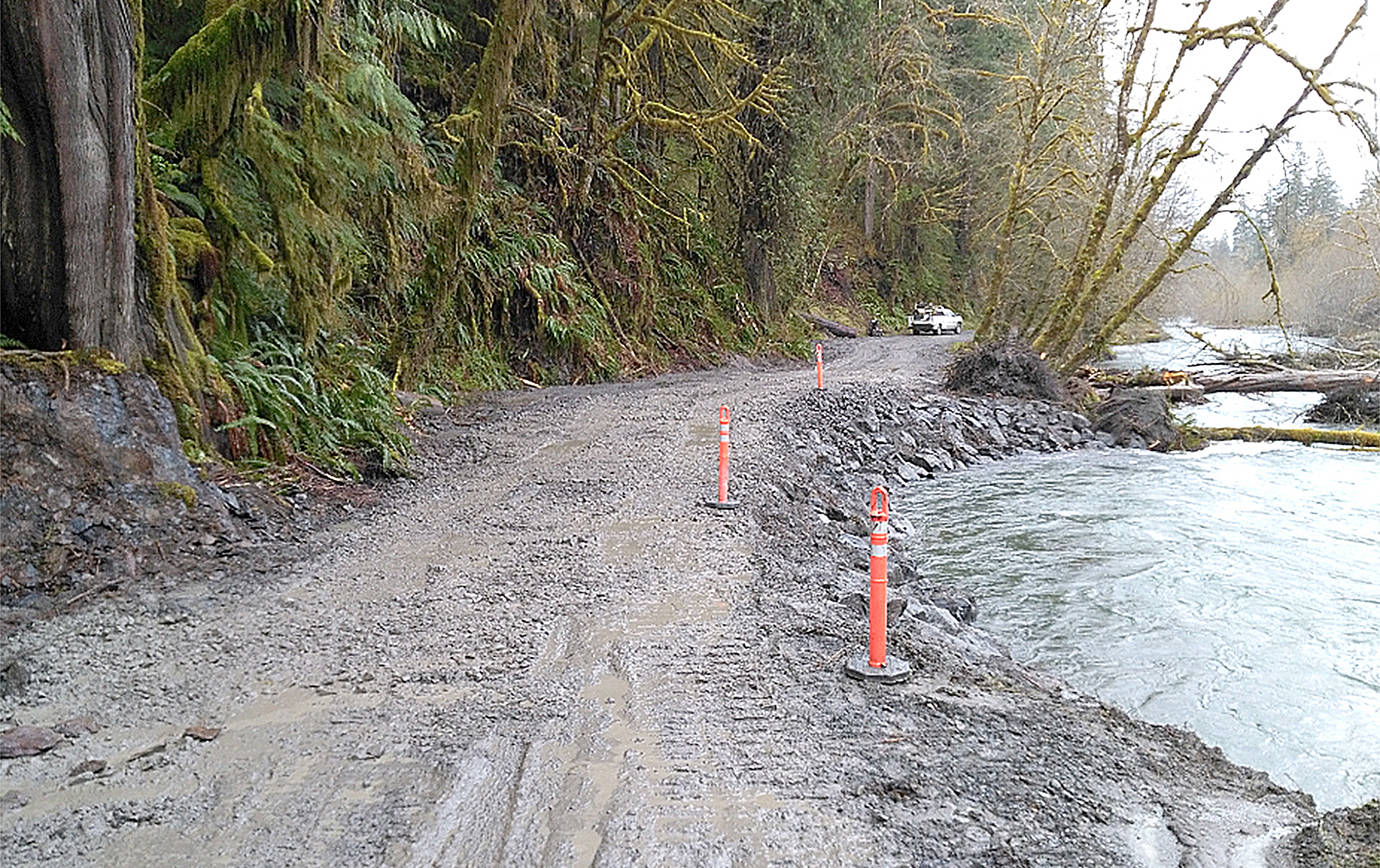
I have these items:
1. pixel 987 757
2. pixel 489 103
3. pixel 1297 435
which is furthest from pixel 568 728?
pixel 1297 435

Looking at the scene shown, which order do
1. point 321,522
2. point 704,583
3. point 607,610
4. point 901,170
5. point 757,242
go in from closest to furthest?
point 607,610 → point 704,583 → point 321,522 → point 757,242 → point 901,170

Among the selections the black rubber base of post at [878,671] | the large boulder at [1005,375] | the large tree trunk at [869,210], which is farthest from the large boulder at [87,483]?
the large tree trunk at [869,210]

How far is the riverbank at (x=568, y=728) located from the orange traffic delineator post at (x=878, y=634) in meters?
0.12

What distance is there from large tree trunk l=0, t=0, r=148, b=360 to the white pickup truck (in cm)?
3390

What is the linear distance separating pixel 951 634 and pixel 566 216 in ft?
51.4

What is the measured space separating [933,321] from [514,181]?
74.3 feet

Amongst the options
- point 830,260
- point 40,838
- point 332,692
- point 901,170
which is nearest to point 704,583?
point 332,692

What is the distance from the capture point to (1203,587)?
29.5 ft

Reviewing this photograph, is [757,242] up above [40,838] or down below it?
above

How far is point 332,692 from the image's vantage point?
4609 mm

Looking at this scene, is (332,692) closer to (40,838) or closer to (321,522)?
(40,838)

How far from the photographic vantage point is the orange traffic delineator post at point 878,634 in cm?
501

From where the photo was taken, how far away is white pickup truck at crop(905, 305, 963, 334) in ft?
123

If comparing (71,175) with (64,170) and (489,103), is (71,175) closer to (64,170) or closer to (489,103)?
(64,170)
